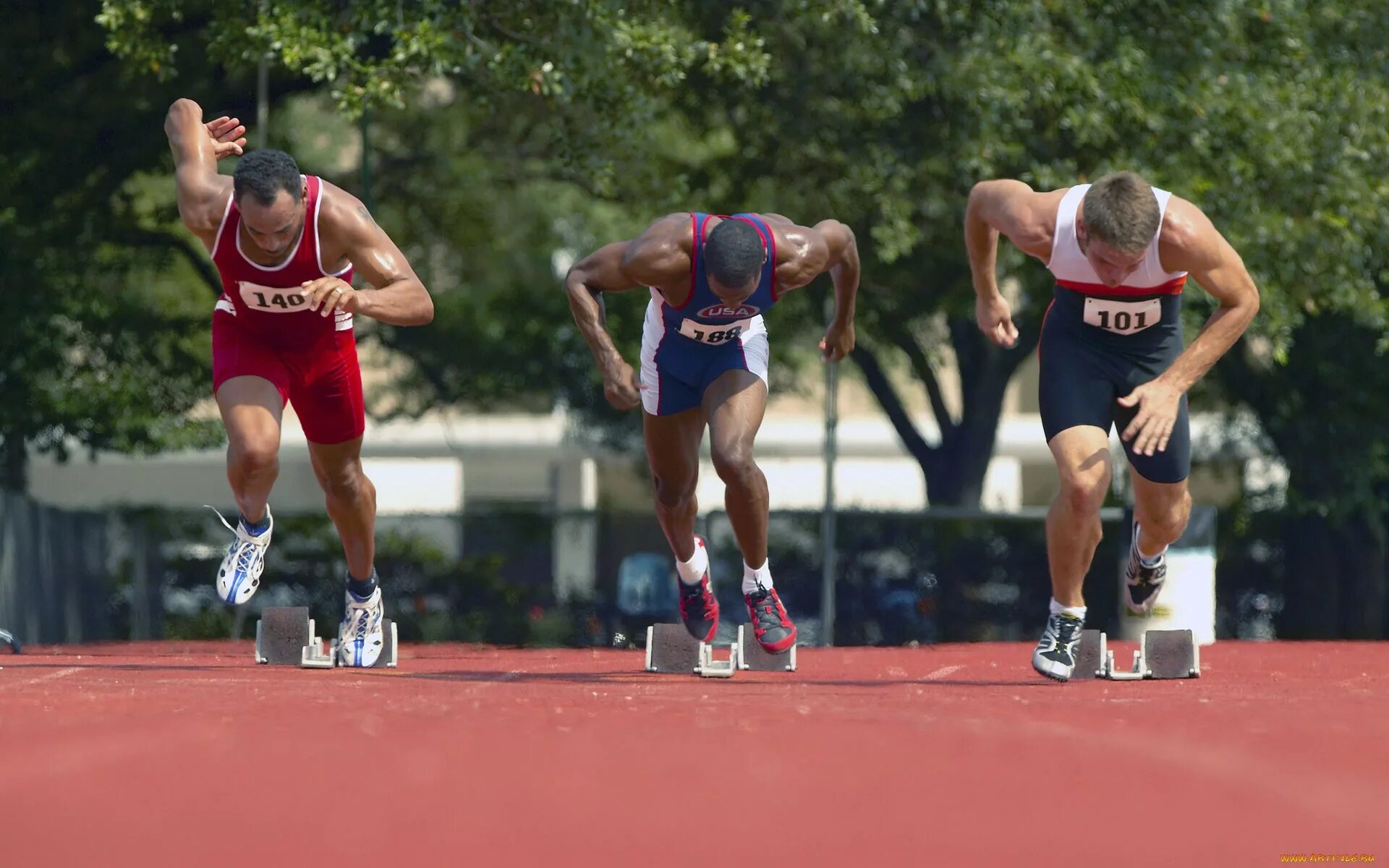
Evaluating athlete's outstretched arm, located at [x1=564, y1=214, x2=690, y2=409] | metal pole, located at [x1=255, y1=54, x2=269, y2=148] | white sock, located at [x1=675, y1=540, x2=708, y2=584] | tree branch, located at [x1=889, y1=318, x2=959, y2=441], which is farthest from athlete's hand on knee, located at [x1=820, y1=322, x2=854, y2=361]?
tree branch, located at [x1=889, y1=318, x2=959, y2=441]

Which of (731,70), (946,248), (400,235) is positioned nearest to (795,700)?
(731,70)

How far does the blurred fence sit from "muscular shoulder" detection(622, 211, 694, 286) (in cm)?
933

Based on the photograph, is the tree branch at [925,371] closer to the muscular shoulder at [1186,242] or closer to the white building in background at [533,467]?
the white building in background at [533,467]

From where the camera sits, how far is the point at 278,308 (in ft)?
24.1

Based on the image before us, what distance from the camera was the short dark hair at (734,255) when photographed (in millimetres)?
7078

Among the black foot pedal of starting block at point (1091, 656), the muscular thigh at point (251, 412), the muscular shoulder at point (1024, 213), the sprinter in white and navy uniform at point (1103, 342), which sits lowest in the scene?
the black foot pedal of starting block at point (1091, 656)

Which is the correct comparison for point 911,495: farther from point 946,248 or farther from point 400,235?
point 946,248

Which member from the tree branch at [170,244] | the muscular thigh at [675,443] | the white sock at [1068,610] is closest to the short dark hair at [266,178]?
the muscular thigh at [675,443]

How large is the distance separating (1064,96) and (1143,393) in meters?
8.02

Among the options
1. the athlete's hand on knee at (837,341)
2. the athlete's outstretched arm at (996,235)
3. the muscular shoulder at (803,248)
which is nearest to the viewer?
the athlete's outstretched arm at (996,235)

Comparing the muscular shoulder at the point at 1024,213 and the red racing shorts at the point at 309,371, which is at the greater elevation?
the muscular shoulder at the point at 1024,213

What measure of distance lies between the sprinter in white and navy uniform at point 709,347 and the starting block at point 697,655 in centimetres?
14

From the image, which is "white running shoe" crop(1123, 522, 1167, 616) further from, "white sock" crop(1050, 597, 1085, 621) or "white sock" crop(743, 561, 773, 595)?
"white sock" crop(743, 561, 773, 595)

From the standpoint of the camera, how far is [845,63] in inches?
561
